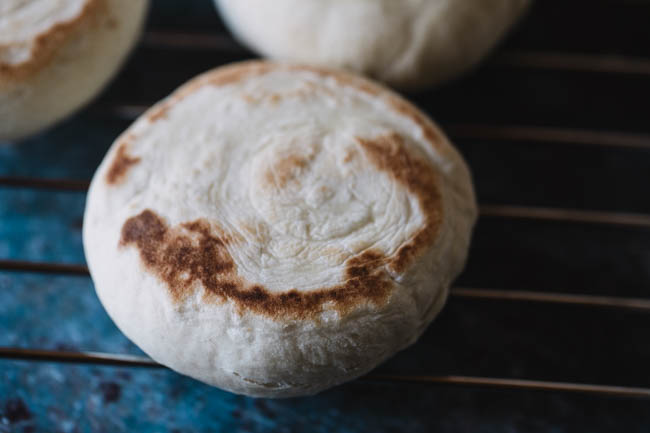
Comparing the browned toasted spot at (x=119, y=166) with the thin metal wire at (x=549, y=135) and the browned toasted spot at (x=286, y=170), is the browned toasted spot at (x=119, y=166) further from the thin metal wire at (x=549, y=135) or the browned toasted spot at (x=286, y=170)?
the thin metal wire at (x=549, y=135)

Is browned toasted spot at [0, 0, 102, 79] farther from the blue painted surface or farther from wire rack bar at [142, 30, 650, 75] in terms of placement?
wire rack bar at [142, 30, 650, 75]

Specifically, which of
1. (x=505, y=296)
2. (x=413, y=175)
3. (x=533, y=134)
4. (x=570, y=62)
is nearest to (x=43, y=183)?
(x=413, y=175)

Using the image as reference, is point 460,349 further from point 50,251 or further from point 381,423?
point 50,251

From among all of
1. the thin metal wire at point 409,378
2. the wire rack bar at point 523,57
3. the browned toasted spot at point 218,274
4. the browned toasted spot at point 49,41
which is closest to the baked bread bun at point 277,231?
the browned toasted spot at point 218,274

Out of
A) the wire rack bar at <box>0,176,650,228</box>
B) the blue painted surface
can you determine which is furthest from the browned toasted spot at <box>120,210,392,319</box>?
the wire rack bar at <box>0,176,650,228</box>

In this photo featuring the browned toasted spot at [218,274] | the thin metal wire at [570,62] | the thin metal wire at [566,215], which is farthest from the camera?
the thin metal wire at [570,62]
